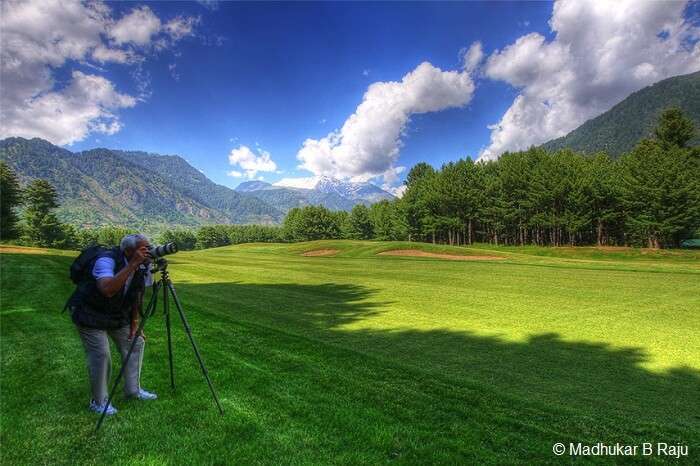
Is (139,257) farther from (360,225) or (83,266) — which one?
(360,225)

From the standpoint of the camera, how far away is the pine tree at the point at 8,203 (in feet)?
227

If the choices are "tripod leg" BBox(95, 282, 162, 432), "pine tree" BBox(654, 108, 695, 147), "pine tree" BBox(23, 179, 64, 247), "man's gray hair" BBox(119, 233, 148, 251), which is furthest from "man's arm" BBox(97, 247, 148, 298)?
"pine tree" BBox(23, 179, 64, 247)

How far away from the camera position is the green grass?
5047mm

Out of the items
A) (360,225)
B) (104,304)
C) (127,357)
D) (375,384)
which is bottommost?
(375,384)

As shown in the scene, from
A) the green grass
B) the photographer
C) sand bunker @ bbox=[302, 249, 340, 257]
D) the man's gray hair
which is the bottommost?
the green grass

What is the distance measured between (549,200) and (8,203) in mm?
105039

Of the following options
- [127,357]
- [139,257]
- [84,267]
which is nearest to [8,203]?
[84,267]

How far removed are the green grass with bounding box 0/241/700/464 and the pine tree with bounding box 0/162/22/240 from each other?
2839 inches

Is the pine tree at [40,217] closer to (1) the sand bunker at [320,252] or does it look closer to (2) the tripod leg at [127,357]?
(1) the sand bunker at [320,252]

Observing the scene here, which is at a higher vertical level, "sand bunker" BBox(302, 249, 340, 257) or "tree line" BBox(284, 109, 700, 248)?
"tree line" BBox(284, 109, 700, 248)

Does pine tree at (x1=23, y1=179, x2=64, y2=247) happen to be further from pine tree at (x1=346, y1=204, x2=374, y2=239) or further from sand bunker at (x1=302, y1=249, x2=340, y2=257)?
pine tree at (x1=346, y1=204, x2=374, y2=239)

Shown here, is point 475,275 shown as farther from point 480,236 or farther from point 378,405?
point 480,236

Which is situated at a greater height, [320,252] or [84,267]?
[84,267]

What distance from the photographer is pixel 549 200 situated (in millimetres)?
76750
